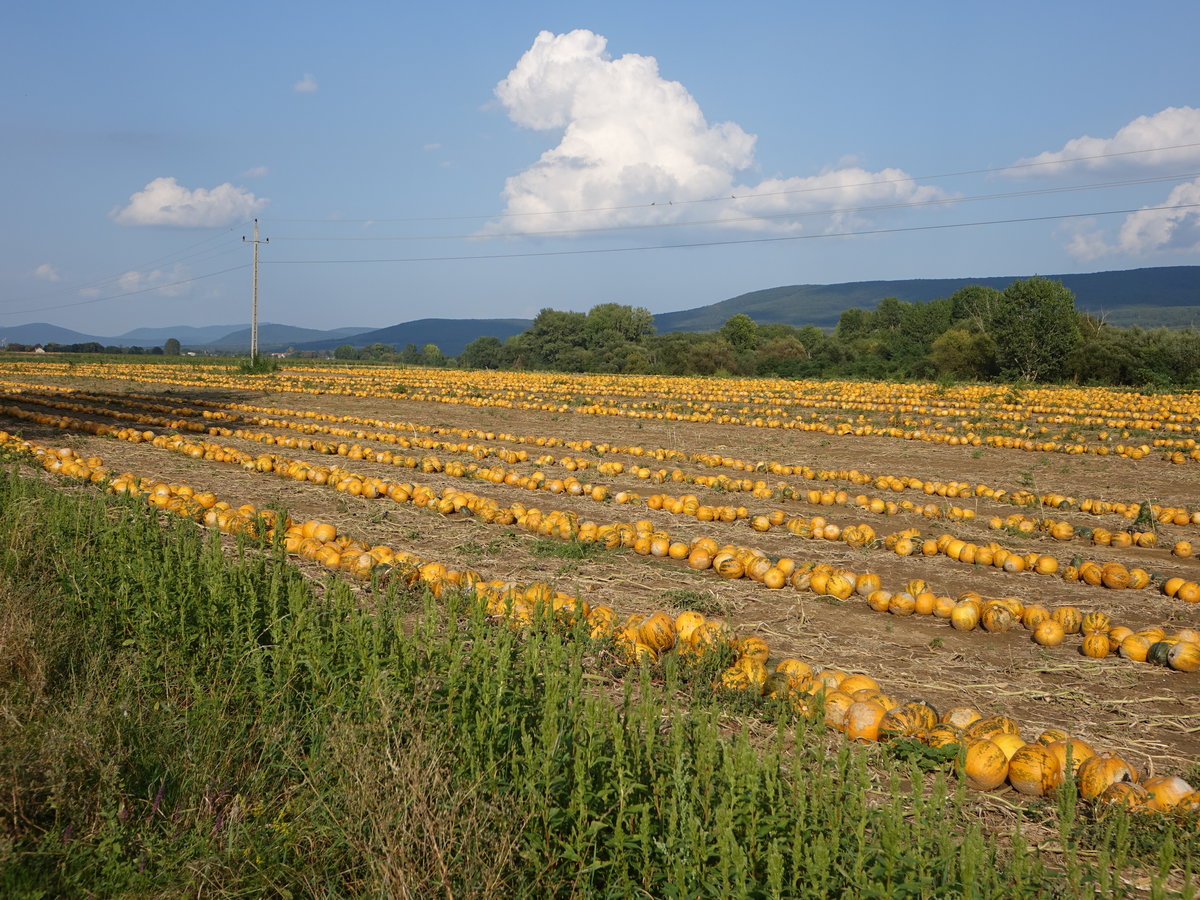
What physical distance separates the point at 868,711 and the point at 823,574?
2.73 meters

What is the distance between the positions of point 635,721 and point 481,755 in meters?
0.64

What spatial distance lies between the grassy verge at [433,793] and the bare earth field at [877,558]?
1420 millimetres

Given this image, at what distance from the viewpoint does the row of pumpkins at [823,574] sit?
575 centimetres

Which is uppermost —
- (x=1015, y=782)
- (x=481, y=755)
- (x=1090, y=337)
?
(x=1090, y=337)

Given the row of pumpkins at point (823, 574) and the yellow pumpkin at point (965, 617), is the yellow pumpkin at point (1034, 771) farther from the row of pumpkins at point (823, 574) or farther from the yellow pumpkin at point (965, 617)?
the yellow pumpkin at point (965, 617)

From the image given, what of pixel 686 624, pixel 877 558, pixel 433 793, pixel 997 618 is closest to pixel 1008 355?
pixel 877 558

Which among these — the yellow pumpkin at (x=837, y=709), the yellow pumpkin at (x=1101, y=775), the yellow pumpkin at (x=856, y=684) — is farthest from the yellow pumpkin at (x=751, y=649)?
the yellow pumpkin at (x=1101, y=775)

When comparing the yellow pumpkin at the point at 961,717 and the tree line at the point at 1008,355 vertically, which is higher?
the tree line at the point at 1008,355

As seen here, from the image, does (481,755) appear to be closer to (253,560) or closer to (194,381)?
(253,560)

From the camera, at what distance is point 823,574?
7055 millimetres

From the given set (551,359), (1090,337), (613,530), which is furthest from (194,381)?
(551,359)

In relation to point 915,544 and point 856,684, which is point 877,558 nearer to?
point 915,544

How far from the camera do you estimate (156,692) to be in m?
4.43

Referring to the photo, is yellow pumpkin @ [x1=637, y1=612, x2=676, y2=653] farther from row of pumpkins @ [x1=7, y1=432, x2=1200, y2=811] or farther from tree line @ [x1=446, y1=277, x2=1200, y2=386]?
tree line @ [x1=446, y1=277, x2=1200, y2=386]
